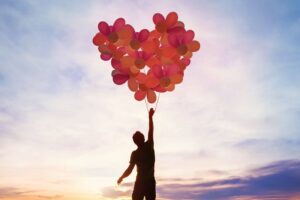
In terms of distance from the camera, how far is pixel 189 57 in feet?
22.0

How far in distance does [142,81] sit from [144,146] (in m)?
1.44

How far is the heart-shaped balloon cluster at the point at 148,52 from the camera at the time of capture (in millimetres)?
6219

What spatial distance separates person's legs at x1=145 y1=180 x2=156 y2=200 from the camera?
552 cm

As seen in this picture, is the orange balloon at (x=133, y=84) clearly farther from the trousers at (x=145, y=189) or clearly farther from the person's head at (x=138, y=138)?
the trousers at (x=145, y=189)

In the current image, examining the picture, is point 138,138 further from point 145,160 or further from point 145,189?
point 145,189

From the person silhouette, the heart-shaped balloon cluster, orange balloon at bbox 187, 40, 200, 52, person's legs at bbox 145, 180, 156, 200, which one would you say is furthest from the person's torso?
orange balloon at bbox 187, 40, 200, 52

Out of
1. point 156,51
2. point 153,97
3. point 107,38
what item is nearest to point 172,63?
point 156,51

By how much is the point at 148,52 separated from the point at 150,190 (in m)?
2.58

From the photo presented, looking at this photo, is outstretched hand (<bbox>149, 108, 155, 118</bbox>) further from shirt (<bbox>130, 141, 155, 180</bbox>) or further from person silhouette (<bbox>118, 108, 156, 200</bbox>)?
shirt (<bbox>130, 141, 155, 180</bbox>)

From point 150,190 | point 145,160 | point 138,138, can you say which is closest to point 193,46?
point 138,138

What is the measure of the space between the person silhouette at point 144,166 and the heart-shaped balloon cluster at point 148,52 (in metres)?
1.18

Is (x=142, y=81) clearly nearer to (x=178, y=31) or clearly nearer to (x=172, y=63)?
(x=172, y=63)

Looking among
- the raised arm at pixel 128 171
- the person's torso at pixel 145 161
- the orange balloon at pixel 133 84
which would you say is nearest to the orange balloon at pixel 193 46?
the orange balloon at pixel 133 84

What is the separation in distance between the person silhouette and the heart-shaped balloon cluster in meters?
Answer: 1.18
